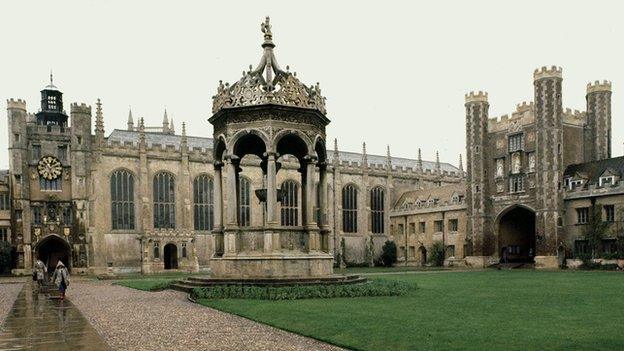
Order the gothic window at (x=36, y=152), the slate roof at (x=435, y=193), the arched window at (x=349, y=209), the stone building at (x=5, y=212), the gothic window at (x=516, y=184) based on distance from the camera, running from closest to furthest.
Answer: the gothic window at (x=36, y=152)
the gothic window at (x=516, y=184)
the stone building at (x=5, y=212)
the slate roof at (x=435, y=193)
the arched window at (x=349, y=209)

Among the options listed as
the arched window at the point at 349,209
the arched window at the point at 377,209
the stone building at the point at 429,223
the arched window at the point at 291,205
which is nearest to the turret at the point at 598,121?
the stone building at the point at 429,223

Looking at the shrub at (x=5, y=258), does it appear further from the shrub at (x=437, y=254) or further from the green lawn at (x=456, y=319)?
the shrub at (x=437, y=254)

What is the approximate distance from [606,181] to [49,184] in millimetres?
46347

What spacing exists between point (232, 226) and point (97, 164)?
32.8 m

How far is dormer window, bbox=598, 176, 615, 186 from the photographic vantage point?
43.1m

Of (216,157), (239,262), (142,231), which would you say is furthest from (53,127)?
(239,262)

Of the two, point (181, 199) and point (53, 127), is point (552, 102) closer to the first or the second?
point (181, 199)

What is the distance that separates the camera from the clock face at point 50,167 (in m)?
48.3

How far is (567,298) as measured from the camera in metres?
17.4

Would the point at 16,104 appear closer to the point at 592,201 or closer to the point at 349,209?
the point at 349,209

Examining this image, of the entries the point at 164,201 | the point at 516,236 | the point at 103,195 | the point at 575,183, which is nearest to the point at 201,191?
the point at 164,201

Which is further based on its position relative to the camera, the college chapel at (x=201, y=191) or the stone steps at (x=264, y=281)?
the college chapel at (x=201, y=191)

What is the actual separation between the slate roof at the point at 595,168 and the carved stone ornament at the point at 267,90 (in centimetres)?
3160

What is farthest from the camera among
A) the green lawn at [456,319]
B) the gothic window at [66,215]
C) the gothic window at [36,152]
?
the gothic window at [66,215]
